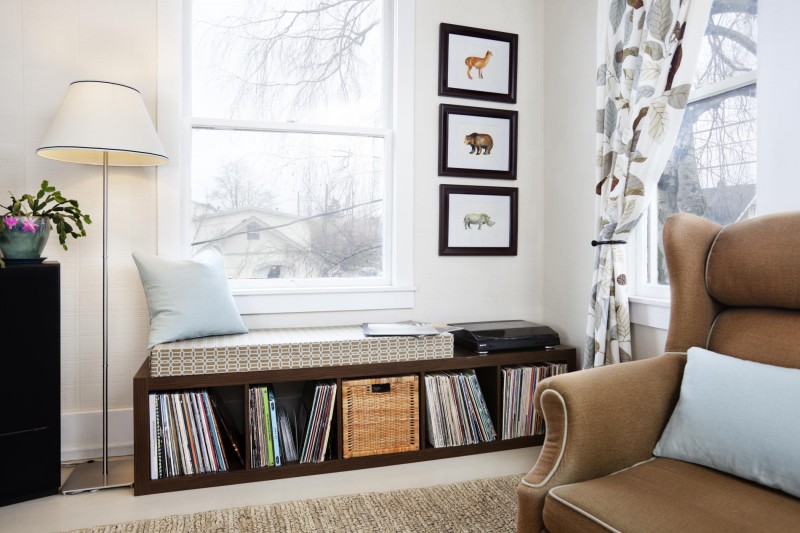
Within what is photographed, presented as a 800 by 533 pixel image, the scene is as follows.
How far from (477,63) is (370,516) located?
2.30 metres

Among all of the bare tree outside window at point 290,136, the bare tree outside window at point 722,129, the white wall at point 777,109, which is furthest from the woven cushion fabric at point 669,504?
the bare tree outside window at point 290,136

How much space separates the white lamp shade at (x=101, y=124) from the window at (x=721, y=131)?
2.16 meters

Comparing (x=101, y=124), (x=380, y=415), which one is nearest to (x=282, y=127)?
(x=101, y=124)

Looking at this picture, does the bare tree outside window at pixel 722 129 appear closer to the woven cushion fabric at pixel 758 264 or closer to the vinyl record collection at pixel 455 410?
the woven cushion fabric at pixel 758 264

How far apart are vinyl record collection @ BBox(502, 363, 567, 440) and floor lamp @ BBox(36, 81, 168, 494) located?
1649 millimetres

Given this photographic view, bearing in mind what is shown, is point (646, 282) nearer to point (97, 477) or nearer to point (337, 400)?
point (337, 400)

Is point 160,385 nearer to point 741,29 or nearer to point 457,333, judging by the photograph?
point 457,333

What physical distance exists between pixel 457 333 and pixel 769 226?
1493 millimetres

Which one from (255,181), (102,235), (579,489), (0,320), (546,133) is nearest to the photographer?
(579,489)

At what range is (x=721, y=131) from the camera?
6.98 ft

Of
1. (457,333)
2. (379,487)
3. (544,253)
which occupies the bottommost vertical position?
(379,487)

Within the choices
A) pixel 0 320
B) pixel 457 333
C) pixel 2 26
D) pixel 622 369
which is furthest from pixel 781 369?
pixel 2 26

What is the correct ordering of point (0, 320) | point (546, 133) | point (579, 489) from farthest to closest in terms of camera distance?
1. point (546, 133)
2. point (0, 320)
3. point (579, 489)

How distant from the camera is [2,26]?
232cm
